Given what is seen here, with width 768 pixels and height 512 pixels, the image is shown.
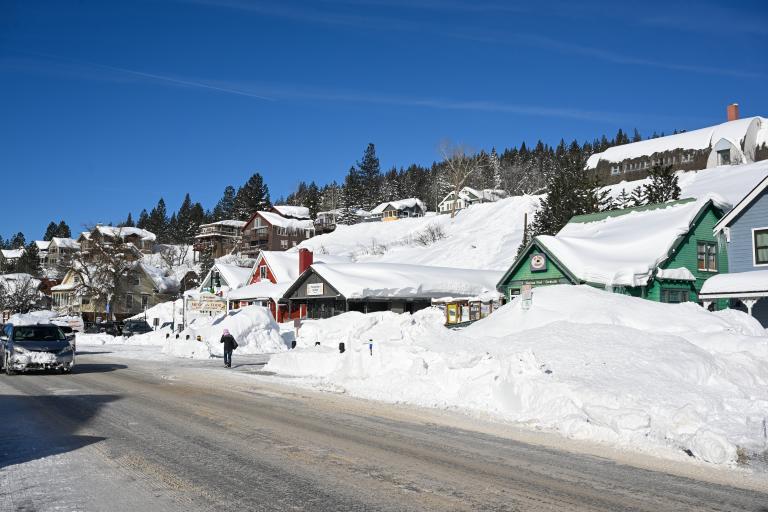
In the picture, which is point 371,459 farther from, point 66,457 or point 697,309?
point 697,309

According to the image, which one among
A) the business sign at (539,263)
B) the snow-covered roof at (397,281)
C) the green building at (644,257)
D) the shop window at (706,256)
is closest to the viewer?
the green building at (644,257)

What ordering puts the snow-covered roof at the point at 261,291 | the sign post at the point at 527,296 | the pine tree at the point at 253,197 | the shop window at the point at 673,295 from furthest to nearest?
the pine tree at the point at 253,197 < the snow-covered roof at the point at 261,291 < the shop window at the point at 673,295 < the sign post at the point at 527,296

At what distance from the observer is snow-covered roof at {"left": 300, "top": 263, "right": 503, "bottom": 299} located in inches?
1654

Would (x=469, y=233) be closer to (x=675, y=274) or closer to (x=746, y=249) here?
(x=675, y=274)

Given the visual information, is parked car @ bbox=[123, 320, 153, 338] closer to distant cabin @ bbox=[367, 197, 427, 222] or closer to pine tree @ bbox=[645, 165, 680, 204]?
pine tree @ bbox=[645, 165, 680, 204]

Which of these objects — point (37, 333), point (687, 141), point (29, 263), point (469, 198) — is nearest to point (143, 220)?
point (29, 263)

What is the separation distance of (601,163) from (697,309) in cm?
6742

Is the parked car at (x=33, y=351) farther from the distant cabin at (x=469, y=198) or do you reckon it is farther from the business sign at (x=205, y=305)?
the distant cabin at (x=469, y=198)

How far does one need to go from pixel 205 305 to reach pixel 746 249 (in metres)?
28.2

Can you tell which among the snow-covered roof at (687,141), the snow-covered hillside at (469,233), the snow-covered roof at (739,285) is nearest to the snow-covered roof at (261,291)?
the snow-covered hillside at (469,233)

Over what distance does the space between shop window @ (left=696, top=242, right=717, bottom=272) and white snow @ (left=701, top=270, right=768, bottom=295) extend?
4.01 metres

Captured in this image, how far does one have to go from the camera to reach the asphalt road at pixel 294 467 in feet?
21.1

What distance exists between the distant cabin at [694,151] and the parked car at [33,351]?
58550 mm

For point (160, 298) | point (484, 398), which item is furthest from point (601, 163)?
point (484, 398)
